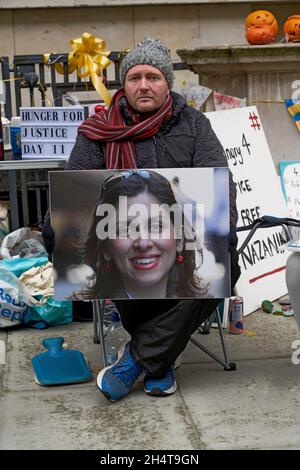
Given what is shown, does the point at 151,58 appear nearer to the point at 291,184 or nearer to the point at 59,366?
the point at 59,366

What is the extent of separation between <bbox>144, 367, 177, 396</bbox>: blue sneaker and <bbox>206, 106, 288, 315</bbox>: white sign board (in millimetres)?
1307

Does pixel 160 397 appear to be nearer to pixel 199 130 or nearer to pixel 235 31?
pixel 199 130

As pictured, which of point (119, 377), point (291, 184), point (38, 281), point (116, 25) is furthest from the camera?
point (116, 25)

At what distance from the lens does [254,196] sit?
5320 millimetres

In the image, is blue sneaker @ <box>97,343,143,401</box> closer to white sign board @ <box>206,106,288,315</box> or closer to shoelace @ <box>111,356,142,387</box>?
shoelace @ <box>111,356,142,387</box>

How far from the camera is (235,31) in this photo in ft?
33.2

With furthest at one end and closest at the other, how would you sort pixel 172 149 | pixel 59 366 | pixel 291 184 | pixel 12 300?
pixel 291 184 < pixel 12 300 < pixel 59 366 < pixel 172 149

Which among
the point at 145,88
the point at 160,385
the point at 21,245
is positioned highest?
the point at 145,88

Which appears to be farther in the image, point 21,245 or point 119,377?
point 21,245

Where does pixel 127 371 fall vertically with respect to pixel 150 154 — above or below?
below

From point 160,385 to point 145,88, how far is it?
140 centimetres

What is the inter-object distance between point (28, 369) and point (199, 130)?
154cm

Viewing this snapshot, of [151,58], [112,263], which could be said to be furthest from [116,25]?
[112,263]
